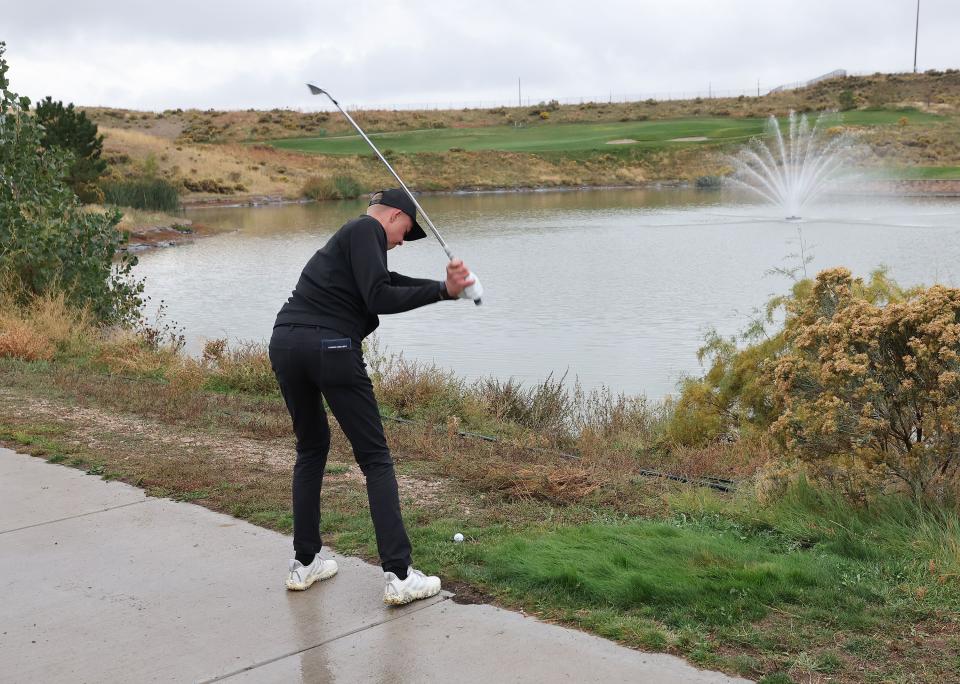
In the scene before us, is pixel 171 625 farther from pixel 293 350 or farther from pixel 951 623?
pixel 951 623

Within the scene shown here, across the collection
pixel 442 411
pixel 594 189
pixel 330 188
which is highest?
pixel 330 188

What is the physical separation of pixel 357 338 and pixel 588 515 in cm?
202

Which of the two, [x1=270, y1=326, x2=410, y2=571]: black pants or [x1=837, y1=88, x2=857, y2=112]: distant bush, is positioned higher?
[x1=837, y1=88, x2=857, y2=112]: distant bush

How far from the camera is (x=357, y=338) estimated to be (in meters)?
4.84

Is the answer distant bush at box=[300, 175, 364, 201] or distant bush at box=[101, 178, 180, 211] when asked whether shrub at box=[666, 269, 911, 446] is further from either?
distant bush at box=[300, 175, 364, 201]

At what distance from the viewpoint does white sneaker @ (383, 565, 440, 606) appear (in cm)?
473

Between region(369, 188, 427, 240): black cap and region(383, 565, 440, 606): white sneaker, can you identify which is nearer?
region(383, 565, 440, 606): white sneaker

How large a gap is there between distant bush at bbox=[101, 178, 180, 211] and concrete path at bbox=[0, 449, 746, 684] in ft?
136

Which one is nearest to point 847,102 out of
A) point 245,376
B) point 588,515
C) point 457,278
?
point 245,376

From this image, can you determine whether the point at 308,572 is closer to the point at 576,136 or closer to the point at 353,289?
the point at 353,289

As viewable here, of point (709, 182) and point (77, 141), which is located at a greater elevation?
point (77, 141)

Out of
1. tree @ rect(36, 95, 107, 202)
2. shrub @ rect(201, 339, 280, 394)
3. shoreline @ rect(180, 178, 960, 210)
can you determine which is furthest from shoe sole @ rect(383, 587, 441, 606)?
shoreline @ rect(180, 178, 960, 210)

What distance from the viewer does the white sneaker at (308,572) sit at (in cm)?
498

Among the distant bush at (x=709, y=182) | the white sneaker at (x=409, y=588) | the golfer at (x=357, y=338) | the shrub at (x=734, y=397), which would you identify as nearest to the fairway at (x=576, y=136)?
the distant bush at (x=709, y=182)
